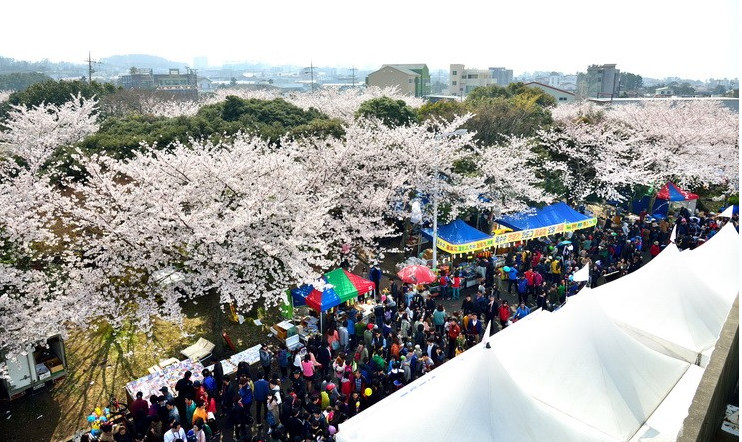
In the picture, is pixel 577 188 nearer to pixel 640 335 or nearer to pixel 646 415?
pixel 640 335

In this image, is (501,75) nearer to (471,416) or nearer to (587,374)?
(587,374)

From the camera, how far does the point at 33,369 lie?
10.6m

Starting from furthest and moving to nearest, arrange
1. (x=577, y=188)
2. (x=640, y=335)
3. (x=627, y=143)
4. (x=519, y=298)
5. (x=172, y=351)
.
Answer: (x=627, y=143), (x=577, y=188), (x=519, y=298), (x=172, y=351), (x=640, y=335)

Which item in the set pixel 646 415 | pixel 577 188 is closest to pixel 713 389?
pixel 646 415

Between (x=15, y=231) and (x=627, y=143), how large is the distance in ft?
85.8

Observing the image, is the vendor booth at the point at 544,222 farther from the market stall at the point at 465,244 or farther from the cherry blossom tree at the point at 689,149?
the cherry blossom tree at the point at 689,149

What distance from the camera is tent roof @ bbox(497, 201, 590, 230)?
1892 centimetres

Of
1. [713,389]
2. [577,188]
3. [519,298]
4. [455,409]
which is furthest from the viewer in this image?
[577,188]

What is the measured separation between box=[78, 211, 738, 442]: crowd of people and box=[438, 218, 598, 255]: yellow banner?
0.66 metres

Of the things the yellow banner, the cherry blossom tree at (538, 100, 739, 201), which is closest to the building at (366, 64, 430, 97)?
the cherry blossom tree at (538, 100, 739, 201)

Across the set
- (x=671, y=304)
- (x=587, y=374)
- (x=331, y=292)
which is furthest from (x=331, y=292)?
(x=671, y=304)

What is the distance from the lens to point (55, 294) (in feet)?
34.7

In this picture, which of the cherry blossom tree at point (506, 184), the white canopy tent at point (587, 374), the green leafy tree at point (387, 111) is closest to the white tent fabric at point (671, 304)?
the white canopy tent at point (587, 374)

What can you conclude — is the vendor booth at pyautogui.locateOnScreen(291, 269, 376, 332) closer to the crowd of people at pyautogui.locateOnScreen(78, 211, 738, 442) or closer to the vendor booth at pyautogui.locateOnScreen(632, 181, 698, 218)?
the crowd of people at pyautogui.locateOnScreen(78, 211, 738, 442)
